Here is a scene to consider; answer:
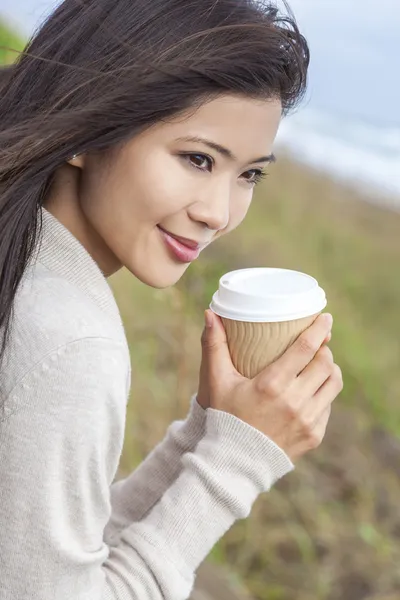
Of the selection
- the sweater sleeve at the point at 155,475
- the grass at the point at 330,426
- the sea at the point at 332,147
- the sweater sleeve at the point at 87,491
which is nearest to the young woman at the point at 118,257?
the sweater sleeve at the point at 87,491

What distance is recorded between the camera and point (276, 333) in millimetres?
1358

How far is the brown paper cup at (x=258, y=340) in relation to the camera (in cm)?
135

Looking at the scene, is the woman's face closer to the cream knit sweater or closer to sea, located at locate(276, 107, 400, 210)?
the cream knit sweater

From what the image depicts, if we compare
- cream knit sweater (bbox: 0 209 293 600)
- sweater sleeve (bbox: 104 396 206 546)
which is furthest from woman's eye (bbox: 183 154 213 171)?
sweater sleeve (bbox: 104 396 206 546)

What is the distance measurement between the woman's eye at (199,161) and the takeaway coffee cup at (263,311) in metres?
0.19

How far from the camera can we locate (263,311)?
1.33 m

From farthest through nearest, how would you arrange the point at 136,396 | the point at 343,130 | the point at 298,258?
the point at 343,130, the point at 298,258, the point at 136,396

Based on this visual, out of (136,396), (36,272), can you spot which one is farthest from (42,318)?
(136,396)

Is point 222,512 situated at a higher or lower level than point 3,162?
lower

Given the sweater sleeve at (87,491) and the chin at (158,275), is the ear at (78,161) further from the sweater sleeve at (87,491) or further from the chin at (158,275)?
the sweater sleeve at (87,491)

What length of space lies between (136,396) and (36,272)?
2063mm

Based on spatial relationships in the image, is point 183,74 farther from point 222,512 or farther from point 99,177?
point 222,512

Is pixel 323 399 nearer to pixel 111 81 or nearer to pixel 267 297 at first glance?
pixel 267 297

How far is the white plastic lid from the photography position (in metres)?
1.33
